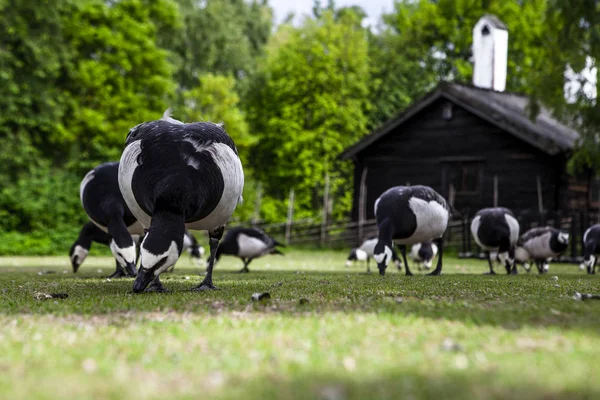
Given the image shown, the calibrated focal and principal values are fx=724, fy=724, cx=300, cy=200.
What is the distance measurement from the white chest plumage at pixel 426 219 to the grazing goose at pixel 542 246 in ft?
14.2

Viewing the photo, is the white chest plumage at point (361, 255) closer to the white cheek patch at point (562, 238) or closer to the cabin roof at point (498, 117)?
the white cheek patch at point (562, 238)

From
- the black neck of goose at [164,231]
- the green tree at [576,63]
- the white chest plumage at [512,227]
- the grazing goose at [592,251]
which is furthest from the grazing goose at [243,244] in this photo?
the green tree at [576,63]

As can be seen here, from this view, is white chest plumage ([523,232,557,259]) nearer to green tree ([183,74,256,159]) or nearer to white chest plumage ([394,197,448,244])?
white chest plumage ([394,197,448,244])

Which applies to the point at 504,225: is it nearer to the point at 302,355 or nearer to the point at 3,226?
the point at 302,355

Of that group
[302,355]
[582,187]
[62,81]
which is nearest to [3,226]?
[62,81]

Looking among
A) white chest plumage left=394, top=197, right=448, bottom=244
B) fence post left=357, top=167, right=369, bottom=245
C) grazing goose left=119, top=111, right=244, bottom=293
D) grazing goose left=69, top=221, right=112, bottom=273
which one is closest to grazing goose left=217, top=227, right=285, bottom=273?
grazing goose left=69, top=221, right=112, bottom=273

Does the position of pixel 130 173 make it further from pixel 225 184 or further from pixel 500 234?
pixel 500 234

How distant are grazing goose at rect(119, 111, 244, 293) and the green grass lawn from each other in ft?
2.00

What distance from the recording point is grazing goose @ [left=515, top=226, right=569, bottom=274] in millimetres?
17500

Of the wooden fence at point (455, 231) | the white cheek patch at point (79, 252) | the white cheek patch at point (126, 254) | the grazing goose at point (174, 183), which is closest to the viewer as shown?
the grazing goose at point (174, 183)

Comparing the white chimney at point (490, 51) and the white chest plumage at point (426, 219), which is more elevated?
the white chimney at point (490, 51)

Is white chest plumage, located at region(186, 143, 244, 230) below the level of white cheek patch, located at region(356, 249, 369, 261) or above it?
above

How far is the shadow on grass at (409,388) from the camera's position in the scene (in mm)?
3396

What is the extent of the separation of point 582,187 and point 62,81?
Result: 29010mm
